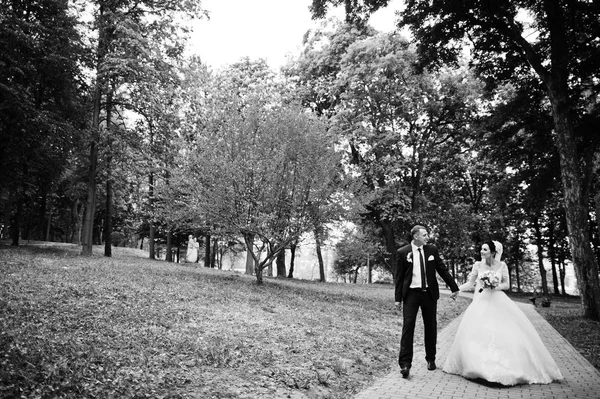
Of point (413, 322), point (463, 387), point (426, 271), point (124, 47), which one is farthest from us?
point (124, 47)

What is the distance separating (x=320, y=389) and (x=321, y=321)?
198 inches

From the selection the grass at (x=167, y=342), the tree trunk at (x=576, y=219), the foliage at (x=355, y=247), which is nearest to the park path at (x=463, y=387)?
the grass at (x=167, y=342)

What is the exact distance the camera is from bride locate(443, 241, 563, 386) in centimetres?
616

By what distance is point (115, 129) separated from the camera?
21.8 metres

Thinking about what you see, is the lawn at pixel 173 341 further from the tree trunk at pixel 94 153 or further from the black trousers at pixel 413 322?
the tree trunk at pixel 94 153

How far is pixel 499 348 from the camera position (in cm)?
626

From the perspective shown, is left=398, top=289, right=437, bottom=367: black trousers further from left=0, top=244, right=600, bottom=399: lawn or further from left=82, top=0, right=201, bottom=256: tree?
left=82, top=0, right=201, bottom=256: tree

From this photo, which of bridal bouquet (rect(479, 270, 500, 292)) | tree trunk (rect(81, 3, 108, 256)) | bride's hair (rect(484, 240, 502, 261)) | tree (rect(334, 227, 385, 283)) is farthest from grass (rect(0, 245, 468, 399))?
tree trunk (rect(81, 3, 108, 256))

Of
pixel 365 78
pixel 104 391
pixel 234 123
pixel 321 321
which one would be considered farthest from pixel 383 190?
pixel 104 391

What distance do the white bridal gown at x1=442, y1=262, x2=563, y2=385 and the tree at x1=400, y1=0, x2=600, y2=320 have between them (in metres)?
8.82

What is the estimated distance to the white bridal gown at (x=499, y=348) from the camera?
6.15 metres

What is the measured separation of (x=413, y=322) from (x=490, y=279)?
1423 millimetres

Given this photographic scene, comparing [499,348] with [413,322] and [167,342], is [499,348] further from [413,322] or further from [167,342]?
[167,342]

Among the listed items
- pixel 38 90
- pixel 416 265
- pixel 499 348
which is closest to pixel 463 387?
pixel 499 348
